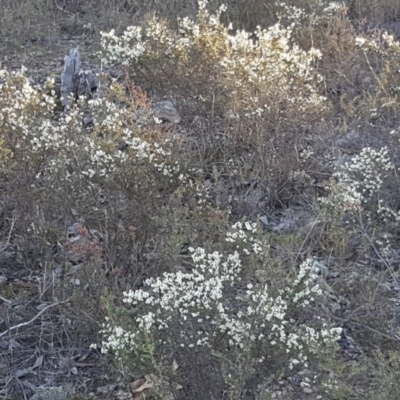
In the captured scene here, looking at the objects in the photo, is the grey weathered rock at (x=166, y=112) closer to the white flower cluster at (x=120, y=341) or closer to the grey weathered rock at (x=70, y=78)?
the grey weathered rock at (x=70, y=78)

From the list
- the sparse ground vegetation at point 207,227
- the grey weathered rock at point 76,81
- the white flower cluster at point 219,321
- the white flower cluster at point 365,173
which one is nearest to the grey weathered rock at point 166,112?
the sparse ground vegetation at point 207,227

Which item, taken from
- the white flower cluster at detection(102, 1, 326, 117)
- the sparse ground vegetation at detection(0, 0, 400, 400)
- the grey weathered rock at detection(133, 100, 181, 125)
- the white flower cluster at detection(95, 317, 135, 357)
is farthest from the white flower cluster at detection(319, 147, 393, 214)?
the white flower cluster at detection(95, 317, 135, 357)

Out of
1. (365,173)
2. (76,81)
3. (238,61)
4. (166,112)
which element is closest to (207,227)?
(365,173)

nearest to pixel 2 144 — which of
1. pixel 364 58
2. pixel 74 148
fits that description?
pixel 74 148

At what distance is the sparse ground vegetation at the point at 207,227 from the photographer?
2814mm

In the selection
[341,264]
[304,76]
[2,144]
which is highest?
[304,76]

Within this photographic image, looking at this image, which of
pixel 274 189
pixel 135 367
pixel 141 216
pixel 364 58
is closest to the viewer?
pixel 135 367

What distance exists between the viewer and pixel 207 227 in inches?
161

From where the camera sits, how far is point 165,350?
285 centimetres

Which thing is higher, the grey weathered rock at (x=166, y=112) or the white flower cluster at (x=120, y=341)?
the white flower cluster at (x=120, y=341)

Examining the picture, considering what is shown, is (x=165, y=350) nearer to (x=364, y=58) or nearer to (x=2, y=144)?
(x=2, y=144)

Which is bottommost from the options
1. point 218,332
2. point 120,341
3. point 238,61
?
point 120,341

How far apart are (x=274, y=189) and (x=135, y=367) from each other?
2.28 metres

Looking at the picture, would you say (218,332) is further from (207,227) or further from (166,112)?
(166,112)
